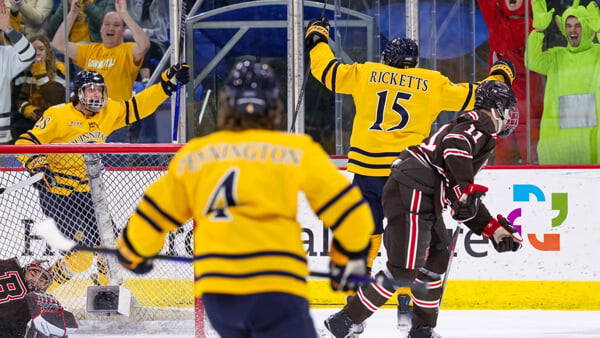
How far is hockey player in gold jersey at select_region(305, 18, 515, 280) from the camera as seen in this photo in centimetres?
473

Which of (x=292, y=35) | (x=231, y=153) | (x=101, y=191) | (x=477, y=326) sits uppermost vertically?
(x=292, y=35)

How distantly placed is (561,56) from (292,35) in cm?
168

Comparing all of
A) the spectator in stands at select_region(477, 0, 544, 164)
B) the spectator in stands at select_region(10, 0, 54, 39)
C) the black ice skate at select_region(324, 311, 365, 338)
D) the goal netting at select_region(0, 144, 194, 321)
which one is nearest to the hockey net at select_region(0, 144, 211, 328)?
the goal netting at select_region(0, 144, 194, 321)

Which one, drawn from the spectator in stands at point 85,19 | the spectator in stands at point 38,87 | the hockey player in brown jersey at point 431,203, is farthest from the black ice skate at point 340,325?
the spectator in stands at point 85,19

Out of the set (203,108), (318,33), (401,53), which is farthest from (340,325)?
(203,108)

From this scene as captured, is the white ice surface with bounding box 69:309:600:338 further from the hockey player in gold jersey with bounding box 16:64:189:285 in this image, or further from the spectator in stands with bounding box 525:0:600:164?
the spectator in stands with bounding box 525:0:600:164

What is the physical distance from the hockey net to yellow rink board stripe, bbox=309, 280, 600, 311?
1.48m

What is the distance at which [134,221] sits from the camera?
2350 millimetres

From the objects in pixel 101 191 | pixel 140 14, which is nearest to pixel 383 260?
pixel 101 191

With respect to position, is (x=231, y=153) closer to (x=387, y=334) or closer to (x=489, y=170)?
(x=387, y=334)

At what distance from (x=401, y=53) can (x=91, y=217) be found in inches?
65.3

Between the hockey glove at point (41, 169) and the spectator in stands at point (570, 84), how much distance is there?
2.95 m

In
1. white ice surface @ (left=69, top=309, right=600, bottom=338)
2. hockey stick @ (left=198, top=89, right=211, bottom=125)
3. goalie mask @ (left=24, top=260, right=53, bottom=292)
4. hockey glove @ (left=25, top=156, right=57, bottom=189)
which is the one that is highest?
hockey stick @ (left=198, top=89, right=211, bottom=125)

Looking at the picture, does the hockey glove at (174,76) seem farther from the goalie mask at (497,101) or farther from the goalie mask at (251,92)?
the goalie mask at (251,92)
